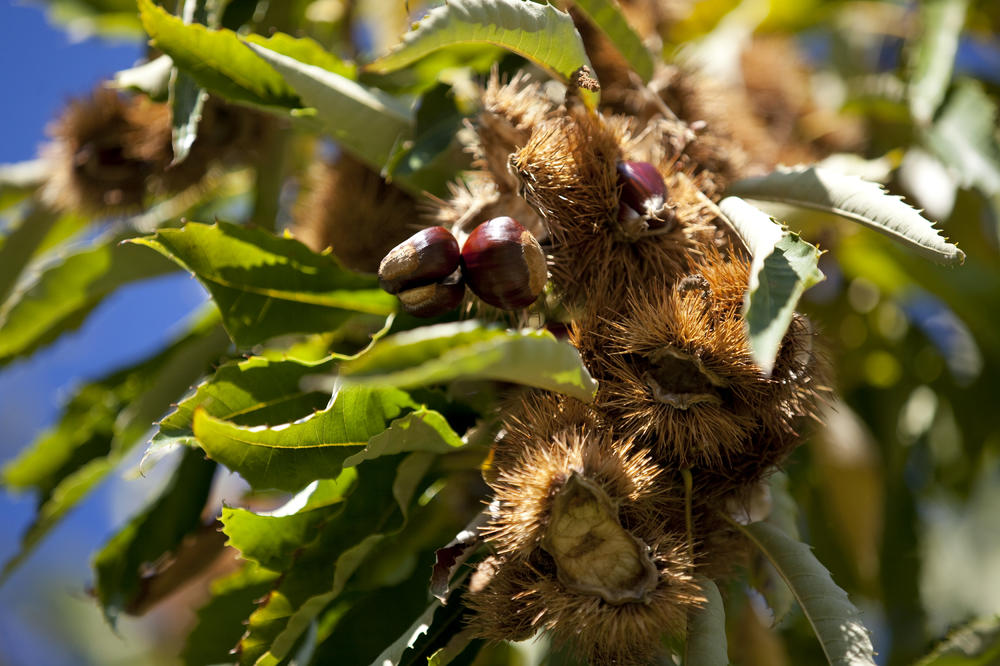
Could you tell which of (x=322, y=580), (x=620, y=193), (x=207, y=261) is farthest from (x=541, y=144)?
(x=322, y=580)

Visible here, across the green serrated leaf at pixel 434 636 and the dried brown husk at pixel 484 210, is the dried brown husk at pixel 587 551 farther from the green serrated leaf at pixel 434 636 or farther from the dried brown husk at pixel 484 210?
the dried brown husk at pixel 484 210

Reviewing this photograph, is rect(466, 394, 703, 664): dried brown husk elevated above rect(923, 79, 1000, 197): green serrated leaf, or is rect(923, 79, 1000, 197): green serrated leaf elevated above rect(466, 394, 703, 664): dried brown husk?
rect(466, 394, 703, 664): dried brown husk

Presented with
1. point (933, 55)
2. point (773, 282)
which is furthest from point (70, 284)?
point (933, 55)

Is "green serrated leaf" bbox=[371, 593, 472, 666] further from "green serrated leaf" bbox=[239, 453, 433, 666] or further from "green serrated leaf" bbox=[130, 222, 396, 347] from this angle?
"green serrated leaf" bbox=[130, 222, 396, 347]

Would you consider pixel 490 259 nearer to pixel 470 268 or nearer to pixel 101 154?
pixel 470 268

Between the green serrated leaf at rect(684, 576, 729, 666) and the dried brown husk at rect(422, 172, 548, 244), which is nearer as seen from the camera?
the green serrated leaf at rect(684, 576, 729, 666)

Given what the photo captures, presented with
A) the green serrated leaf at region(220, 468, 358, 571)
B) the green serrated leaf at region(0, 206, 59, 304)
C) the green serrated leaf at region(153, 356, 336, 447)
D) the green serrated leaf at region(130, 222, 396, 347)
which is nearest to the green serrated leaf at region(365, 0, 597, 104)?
the green serrated leaf at region(130, 222, 396, 347)

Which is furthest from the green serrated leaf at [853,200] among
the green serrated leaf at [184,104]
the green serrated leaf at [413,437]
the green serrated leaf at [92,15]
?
the green serrated leaf at [92,15]
